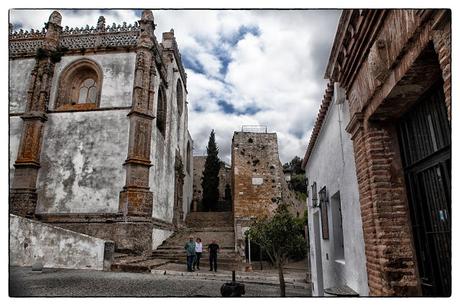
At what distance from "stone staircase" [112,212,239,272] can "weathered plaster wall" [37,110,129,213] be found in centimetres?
233

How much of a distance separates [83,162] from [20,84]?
430cm

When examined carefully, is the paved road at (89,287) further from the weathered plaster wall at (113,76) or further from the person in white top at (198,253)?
the weathered plaster wall at (113,76)

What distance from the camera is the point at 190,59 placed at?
6.14 m

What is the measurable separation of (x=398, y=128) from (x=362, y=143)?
1.32 ft

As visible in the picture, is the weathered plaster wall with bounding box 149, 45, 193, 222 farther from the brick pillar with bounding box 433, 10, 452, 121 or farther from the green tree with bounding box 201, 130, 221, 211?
the brick pillar with bounding box 433, 10, 452, 121

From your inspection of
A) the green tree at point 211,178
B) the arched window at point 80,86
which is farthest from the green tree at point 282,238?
the green tree at point 211,178

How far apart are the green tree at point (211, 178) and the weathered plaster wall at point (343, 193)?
1961 cm

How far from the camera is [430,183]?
3.18 m

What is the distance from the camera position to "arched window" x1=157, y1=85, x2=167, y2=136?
1523 cm

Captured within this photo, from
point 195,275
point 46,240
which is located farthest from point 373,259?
point 46,240

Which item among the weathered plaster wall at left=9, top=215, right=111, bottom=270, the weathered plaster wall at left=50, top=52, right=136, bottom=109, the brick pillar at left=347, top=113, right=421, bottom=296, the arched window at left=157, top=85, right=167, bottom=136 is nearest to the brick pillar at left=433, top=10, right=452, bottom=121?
the brick pillar at left=347, top=113, right=421, bottom=296

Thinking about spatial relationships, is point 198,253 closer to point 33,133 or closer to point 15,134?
point 33,133

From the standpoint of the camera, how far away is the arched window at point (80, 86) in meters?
13.6

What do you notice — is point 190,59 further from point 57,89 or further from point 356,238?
point 57,89
